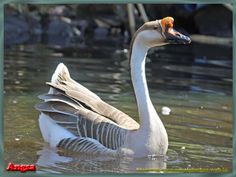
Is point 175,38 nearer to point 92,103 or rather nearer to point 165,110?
point 92,103

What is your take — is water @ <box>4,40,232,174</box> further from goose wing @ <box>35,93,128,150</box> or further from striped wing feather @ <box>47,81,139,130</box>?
striped wing feather @ <box>47,81,139,130</box>

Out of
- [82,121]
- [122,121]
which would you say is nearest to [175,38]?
[122,121]

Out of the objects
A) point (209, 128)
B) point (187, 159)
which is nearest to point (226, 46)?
point (209, 128)

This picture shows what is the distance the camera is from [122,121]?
6246 millimetres

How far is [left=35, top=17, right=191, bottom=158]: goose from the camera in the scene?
5926 mm

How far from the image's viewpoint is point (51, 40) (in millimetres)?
19578

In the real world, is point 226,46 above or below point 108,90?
above

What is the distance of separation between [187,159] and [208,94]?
13.9ft

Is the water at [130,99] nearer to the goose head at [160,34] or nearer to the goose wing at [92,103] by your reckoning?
the goose wing at [92,103]

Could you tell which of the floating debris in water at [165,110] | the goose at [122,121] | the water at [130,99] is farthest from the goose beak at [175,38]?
the floating debris in water at [165,110]

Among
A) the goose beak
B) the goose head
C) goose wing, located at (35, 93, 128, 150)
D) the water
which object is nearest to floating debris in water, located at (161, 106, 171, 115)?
the water

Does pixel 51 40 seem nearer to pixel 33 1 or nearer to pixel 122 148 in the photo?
pixel 122 148

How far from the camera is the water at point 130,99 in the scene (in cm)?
591

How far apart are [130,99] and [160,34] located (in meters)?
3.30
